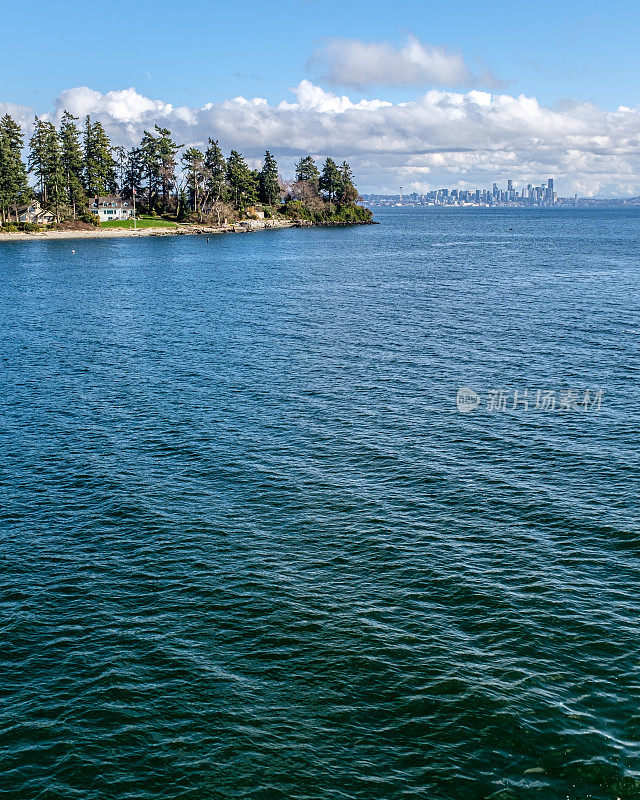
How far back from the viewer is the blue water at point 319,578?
25453mm

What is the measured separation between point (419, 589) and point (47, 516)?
2317 centimetres

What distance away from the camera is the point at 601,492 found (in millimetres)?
44656

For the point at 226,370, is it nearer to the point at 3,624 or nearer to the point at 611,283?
the point at 3,624

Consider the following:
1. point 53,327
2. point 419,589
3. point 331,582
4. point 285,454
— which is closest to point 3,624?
point 331,582

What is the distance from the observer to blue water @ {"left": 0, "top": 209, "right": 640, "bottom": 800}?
83.5 feet

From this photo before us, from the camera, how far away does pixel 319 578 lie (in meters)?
36.2
